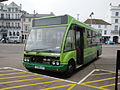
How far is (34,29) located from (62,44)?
193 centimetres

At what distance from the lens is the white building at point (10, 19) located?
54906 mm

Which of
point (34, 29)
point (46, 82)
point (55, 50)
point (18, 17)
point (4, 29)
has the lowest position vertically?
point (46, 82)

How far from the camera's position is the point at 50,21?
6281 millimetres

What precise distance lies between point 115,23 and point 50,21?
5494 centimetres

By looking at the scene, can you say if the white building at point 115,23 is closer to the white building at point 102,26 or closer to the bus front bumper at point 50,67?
the white building at point 102,26

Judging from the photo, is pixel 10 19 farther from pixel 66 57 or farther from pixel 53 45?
pixel 66 57

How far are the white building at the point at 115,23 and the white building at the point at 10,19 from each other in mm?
40601

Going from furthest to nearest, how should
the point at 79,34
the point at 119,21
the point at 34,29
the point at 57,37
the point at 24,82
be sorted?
the point at 119,21 → the point at 79,34 → the point at 34,29 → the point at 57,37 → the point at 24,82

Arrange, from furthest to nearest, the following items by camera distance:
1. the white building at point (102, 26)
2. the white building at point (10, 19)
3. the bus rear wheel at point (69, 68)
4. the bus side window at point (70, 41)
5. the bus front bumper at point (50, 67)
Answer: the white building at point (10, 19) < the white building at point (102, 26) < the bus rear wheel at point (69, 68) < the bus side window at point (70, 41) < the bus front bumper at point (50, 67)

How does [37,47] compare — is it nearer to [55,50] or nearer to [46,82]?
[55,50]

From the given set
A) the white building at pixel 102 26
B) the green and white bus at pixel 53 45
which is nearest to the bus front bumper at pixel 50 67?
the green and white bus at pixel 53 45

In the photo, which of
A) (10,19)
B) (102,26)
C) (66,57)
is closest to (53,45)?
(66,57)

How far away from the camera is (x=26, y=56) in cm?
614

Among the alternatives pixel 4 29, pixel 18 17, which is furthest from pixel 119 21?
pixel 4 29
